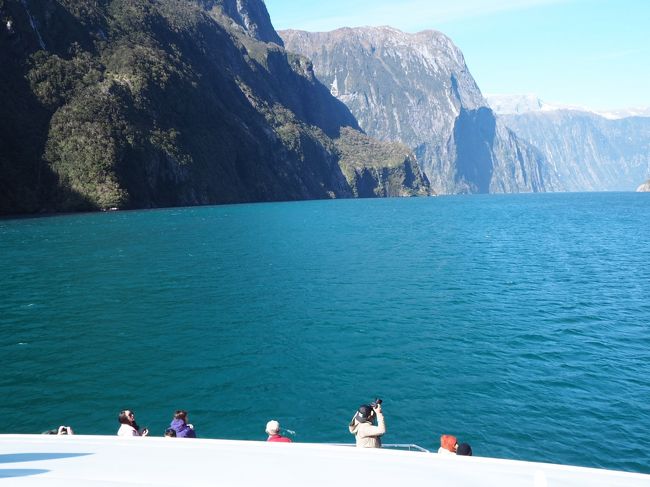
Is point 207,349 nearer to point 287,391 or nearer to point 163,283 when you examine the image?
Result: point 287,391

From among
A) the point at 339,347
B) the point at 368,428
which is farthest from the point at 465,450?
the point at 339,347

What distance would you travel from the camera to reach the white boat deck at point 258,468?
9.02m

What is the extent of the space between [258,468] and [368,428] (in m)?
5.49

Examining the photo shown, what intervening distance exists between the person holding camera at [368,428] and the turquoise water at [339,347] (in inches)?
255

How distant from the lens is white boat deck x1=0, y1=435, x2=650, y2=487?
902 centimetres

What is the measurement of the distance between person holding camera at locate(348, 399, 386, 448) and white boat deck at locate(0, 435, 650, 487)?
13.4 feet

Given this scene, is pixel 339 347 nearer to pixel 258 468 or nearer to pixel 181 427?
pixel 181 427

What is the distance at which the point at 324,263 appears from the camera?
62.5m

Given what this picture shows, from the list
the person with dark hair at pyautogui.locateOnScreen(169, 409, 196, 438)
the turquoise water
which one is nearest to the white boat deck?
the person with dark hair at pyautogui.locateOnScreen(169, 409, 196, 438)

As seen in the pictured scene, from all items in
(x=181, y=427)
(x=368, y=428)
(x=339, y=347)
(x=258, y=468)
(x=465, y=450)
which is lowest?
(x=339, y=347)

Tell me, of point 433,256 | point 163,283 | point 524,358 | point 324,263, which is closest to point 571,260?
point 433,256

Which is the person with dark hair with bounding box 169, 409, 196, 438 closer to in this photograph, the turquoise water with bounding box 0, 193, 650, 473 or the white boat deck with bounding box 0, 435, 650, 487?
A: the turquoise water with bounding box 0, 193, 650, 473

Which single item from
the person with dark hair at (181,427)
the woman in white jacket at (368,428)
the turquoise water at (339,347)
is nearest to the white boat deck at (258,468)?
the woman in white jacket at (368,428)

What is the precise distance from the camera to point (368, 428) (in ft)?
47.3
